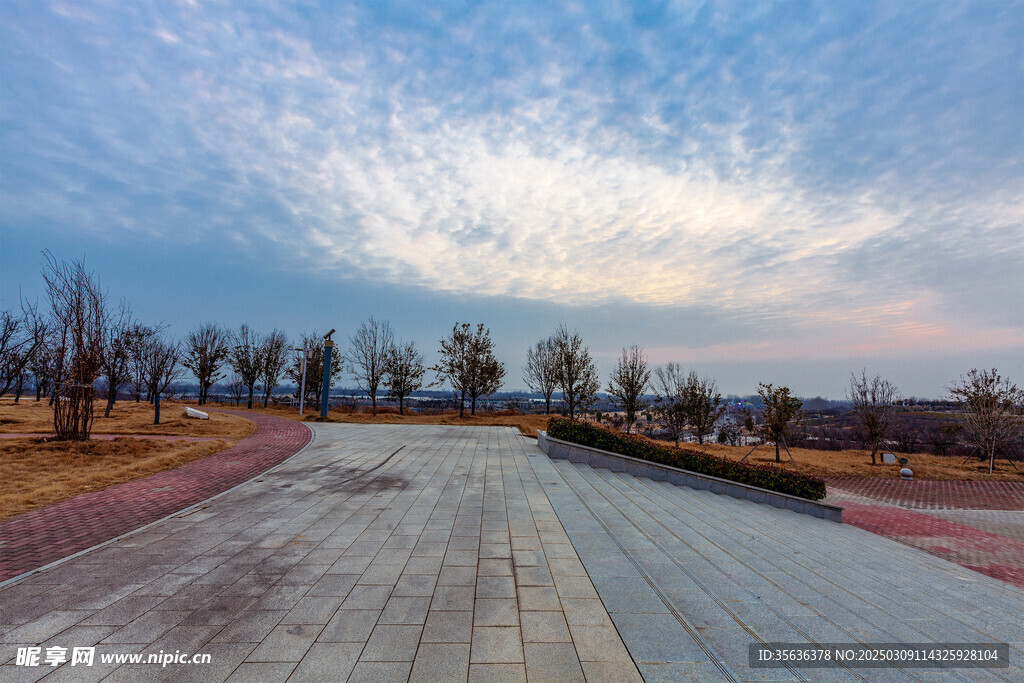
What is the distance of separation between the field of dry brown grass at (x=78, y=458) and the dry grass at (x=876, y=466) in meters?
18.7

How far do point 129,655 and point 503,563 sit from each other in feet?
11.0

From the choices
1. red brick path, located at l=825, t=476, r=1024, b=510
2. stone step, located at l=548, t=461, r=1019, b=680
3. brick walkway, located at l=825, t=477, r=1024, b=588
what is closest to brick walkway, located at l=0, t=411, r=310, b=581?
stone step, located at l=548, t=461, r=1019, b=680

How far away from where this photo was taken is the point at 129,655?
3.14m

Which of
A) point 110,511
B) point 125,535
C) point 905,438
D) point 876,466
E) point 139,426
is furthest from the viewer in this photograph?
point 905,438

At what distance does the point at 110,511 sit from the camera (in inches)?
257

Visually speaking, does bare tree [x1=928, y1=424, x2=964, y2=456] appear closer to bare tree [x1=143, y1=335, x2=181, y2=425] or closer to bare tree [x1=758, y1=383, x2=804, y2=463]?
bare tree [x1=758, y1=383, x2=804, y2=463]

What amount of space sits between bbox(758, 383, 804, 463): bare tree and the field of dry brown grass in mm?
20054

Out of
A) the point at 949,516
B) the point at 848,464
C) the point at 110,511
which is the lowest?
the point at 848,464

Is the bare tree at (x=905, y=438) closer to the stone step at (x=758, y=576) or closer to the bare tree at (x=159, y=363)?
the stone step at (x=758, y=576)

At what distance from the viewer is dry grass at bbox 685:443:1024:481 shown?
15.5m

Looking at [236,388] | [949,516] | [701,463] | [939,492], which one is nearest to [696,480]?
[701,463]

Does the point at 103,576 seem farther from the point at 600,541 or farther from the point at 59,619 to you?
the point at 600,541

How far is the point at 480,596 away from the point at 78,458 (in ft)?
39.4

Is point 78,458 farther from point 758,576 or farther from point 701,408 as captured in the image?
point 701,408
